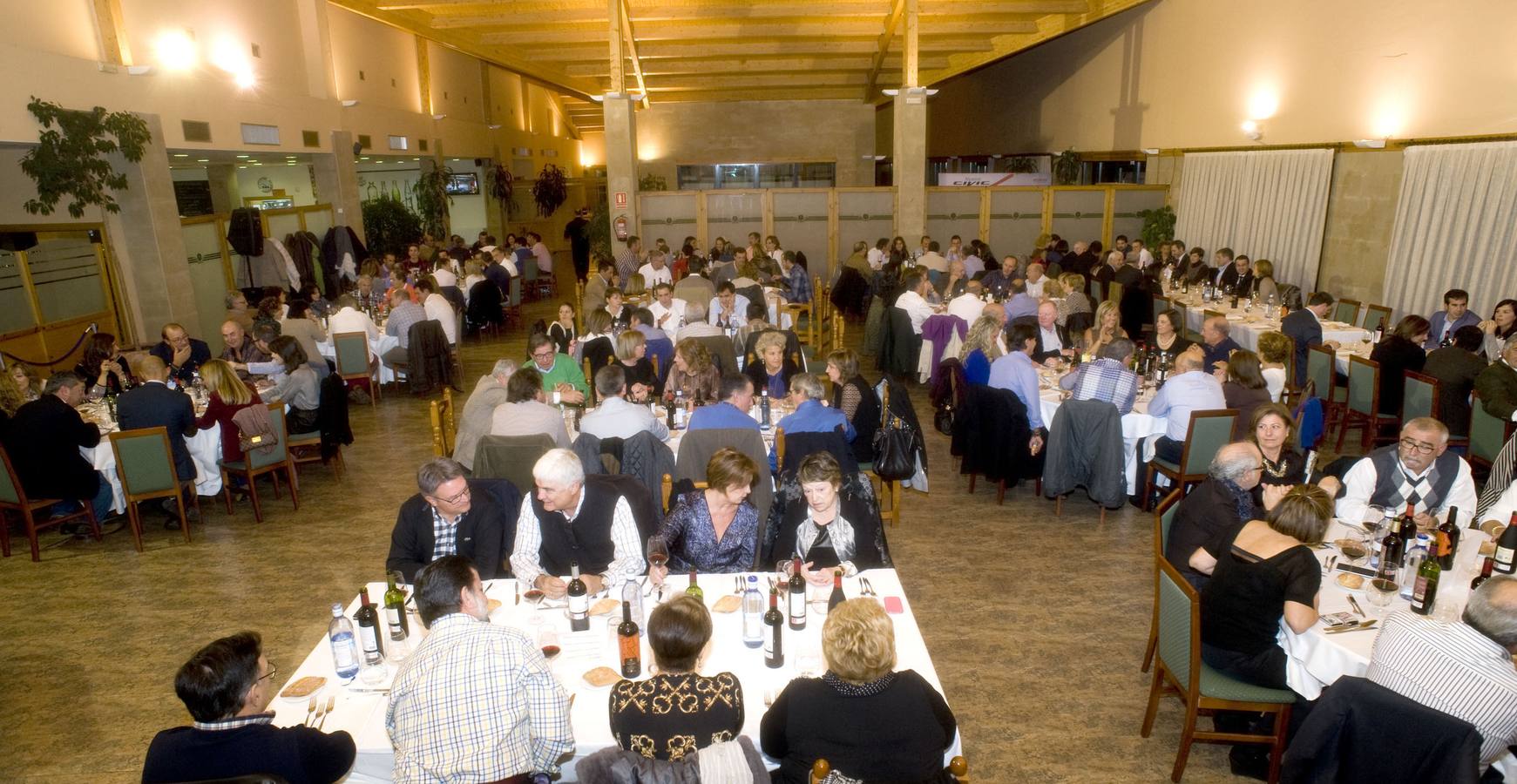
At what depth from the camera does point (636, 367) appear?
6.59 meters

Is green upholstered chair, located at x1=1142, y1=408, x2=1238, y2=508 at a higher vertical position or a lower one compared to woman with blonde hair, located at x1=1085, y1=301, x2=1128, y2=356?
lower

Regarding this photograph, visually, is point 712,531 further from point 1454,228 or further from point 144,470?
point 1454,228

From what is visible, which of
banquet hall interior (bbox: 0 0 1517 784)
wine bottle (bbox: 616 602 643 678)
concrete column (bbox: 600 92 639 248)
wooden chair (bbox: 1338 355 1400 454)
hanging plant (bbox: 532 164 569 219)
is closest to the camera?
wine bottle (bbox: 616 602 643 678)

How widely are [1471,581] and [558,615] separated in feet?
11.9

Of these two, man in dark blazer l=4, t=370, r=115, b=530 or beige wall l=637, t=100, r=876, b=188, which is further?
beige wall l=637, t=100, r=876, b=188

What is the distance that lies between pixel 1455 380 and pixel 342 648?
7.12 m

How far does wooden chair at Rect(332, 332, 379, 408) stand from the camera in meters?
8.48

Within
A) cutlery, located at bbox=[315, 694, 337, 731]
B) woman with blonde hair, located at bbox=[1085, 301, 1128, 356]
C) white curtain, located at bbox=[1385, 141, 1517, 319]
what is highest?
white curtain, located at bbox=[1385, 141, 1517, 319]

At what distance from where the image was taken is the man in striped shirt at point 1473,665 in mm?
2498

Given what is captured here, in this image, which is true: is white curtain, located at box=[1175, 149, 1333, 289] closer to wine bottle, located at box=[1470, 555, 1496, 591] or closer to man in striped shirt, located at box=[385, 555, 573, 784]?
wine bottle, located at box=[1470, 555, 1496, 591]


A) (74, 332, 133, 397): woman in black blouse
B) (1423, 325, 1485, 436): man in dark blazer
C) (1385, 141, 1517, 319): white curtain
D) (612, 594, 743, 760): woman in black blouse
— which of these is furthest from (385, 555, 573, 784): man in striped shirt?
(1385, 141, 1517, 319): white curtain

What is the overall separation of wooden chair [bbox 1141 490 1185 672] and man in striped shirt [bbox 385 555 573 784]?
2.45m

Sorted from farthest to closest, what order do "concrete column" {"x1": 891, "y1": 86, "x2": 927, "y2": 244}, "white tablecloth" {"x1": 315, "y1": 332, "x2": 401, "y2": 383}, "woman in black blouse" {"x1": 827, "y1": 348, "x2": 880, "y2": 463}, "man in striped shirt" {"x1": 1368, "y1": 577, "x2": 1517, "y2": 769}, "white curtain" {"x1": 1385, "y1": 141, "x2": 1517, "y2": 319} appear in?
1. "concrete column" {"x1": 891, "y1": 86, "x2": 927, "y2": 244}
2. "white tablecloth" {"x1": 315, "y1": 332, "x2": 401, "y2": 383}
3. "white curtain" {"x1": 1385, "y1": 141, "x2": 1517, "y2": 319}
4. "woman in black blouse" {"x1": 827, "y1": 348, "x2": 880, "y2": 463}
5. "man in striped shirt" {"x1": 1368, "y1": 577, "x2": 1517, "y2": 769}

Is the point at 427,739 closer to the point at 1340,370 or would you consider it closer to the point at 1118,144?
the point at 1340,370
